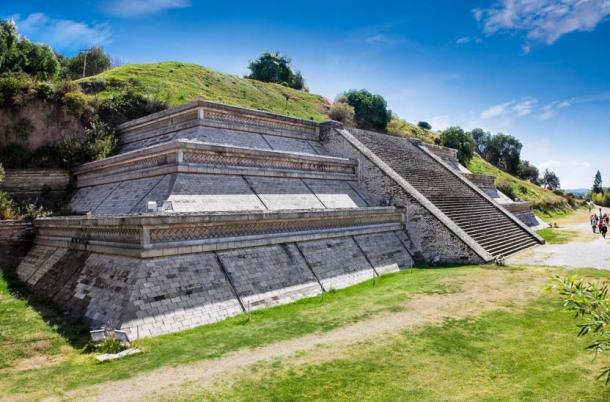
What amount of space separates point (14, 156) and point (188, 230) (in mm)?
12020

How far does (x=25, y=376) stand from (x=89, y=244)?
453cm

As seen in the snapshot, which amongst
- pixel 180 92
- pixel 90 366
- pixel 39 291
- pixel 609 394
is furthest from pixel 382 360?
pixel 180 92

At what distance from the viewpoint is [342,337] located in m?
7.75

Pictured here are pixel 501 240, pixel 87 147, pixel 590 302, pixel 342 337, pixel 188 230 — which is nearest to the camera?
pixel 590 302

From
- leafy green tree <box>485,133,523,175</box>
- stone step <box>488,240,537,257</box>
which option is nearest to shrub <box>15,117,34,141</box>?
stone step <box>488,240,537,257</box>

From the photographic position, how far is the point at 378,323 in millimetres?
8562

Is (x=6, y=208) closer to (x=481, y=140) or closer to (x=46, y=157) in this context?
(x=46, y=157)

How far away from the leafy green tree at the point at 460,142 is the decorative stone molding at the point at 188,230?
35760 mm

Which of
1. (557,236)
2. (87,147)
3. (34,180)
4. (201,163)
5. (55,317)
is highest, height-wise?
(87,147)

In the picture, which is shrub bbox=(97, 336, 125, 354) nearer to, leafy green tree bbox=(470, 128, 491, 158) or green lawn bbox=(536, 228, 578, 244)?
green lawn bbox=(536, 228, 578, 244)

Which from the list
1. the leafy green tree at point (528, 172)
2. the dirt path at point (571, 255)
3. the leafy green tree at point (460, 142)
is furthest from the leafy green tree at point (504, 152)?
the dirt path at point (571, 255)

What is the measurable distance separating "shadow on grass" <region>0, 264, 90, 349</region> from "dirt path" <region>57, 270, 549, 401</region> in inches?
96.9

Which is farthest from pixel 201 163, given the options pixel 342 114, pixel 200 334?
pixel 342 114

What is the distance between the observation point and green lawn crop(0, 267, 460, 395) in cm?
627
